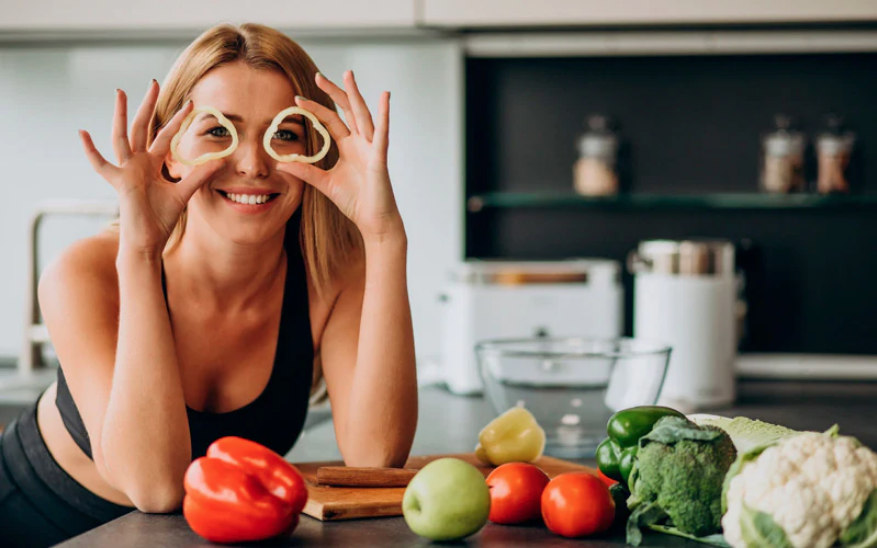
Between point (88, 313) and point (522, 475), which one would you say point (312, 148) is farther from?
point (522, 475)

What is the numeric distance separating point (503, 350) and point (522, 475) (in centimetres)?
48

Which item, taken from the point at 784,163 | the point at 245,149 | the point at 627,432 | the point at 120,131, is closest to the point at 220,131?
the point at 245,149

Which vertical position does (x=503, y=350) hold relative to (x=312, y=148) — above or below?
below

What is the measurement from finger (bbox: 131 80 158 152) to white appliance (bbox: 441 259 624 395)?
129 centimetres

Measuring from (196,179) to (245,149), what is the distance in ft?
0.26

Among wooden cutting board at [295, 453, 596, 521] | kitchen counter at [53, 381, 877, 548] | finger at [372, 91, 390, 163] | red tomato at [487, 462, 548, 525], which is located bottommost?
kitchen counter at [53, 381, 877, 548]

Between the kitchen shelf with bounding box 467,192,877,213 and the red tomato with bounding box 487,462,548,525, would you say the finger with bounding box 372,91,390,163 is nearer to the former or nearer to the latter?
the red tomato with bounding box 487,462,548,525

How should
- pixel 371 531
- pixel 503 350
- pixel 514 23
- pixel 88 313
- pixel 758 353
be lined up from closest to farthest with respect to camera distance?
pixel 371 531, pixel 88 313, pixel 503 350, pixel 514 23, pixel 758 353

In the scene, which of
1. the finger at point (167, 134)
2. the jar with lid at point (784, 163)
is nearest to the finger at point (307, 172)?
the finger at point (167, 134)

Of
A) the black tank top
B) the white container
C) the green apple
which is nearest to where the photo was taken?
the green apple

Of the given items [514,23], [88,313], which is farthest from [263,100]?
[514,23]

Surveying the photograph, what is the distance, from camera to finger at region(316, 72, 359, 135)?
3.99 ft

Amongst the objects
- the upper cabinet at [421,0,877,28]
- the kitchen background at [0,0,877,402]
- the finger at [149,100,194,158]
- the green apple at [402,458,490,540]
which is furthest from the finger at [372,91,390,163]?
the kitchen background at [0,0,877,402]

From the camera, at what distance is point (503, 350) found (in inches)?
56.7
